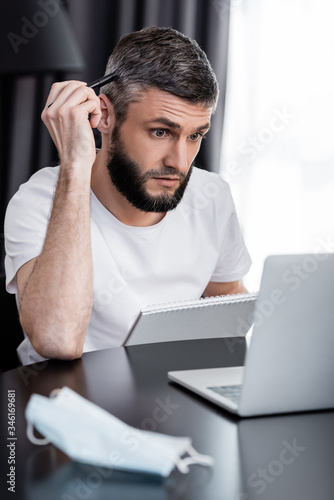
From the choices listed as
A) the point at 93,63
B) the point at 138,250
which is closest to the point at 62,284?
the point at 138,250

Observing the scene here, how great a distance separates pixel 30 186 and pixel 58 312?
428 millimetres

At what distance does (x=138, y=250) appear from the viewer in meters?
1.68

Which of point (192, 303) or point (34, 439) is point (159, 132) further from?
point (34, 439)

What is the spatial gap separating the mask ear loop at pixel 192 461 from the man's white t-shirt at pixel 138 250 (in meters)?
0.81

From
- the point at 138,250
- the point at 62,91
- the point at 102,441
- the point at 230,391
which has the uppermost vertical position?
the point at 62,91

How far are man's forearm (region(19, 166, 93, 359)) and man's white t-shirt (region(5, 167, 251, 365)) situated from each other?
0.12m

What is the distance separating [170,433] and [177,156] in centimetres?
94

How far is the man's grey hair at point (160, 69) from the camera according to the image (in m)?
1.64

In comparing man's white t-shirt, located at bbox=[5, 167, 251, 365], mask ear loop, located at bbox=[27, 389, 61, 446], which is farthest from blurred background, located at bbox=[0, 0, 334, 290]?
mask ear loop, located at bbox=[27, 389, 61, 446]

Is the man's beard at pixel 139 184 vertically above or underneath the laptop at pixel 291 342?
underneath

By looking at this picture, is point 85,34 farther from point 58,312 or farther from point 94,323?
point 58,312

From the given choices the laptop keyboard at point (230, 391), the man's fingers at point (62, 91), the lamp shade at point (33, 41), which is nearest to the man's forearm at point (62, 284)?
the man's fingers at point (62, 91)

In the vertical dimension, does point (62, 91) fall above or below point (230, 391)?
above

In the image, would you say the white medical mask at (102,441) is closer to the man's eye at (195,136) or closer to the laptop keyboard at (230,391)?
the laptop keyboard at (230,391)
